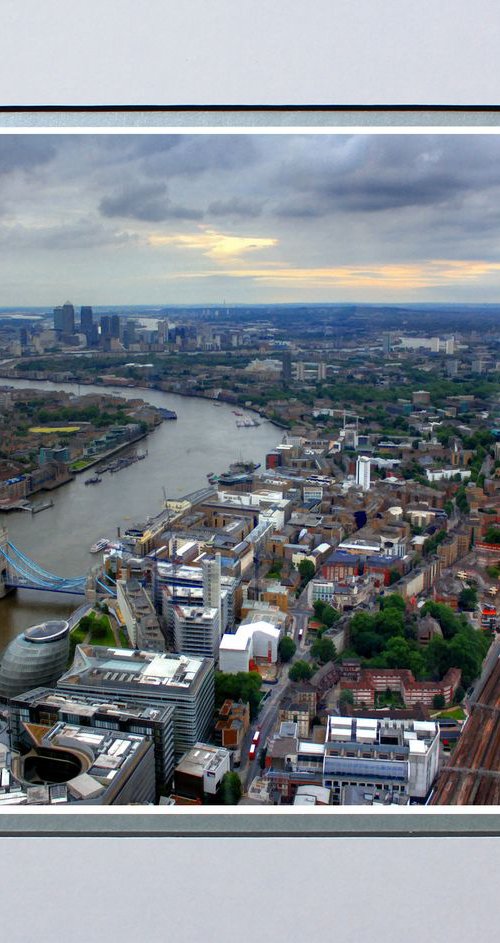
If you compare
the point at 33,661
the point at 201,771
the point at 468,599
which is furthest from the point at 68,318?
the point at 468,599

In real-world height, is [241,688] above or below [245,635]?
below

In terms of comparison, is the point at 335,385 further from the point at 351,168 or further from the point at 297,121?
the point at 297,121

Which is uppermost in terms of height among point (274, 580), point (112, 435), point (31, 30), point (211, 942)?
point (31, 30)

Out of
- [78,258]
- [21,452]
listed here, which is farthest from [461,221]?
[21,452]

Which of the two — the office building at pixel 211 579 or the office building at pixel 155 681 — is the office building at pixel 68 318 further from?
the office building at pixel 155 681

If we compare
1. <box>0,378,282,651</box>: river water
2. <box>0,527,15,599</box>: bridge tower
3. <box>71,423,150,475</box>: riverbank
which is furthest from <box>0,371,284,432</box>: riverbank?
<box>0,527,15,599</box>: bridge tower

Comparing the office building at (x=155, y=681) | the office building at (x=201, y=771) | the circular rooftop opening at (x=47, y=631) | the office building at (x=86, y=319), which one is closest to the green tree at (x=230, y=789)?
the office building at (x=201, y=771)

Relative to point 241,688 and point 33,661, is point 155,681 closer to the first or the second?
point 241,688
